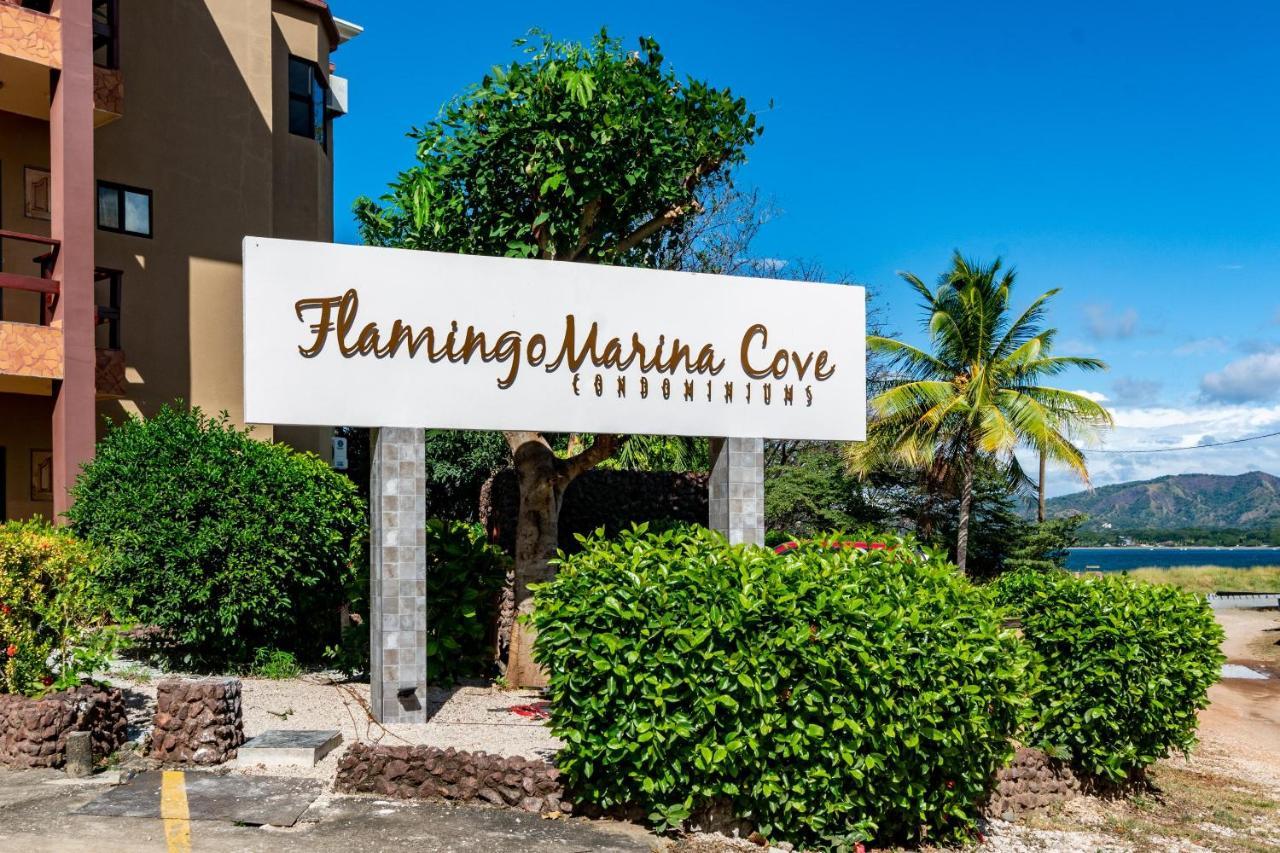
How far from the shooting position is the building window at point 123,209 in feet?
57.7

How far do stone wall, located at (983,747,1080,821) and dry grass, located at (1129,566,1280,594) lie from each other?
36954 millimetres

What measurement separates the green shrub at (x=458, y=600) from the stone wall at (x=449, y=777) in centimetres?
384

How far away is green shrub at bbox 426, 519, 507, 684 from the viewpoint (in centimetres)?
1274

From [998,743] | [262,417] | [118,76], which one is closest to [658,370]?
[262,417]

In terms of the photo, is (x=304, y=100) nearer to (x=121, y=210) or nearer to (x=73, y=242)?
(x=121, y=210)

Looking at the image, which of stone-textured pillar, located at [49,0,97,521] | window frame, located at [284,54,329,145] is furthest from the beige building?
window frame, located at [284,54,329,145]

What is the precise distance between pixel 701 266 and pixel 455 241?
15222 millimetres

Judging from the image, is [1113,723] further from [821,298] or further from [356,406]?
[356,406]

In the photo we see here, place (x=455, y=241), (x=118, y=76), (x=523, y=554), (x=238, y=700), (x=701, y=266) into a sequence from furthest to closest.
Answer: (x=701, y=266) → (x=118, y=76) → (x=455, y=241) → (x=523, y=554) → (x=238, y=700)

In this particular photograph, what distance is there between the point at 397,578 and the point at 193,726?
2.36 m

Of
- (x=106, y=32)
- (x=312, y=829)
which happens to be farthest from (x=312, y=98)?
(x=312, y=829)

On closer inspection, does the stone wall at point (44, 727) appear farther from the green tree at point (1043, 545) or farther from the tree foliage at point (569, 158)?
the green tree at point (1043, 545)

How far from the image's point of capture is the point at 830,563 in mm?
8922

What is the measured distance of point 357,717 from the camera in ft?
34.7
